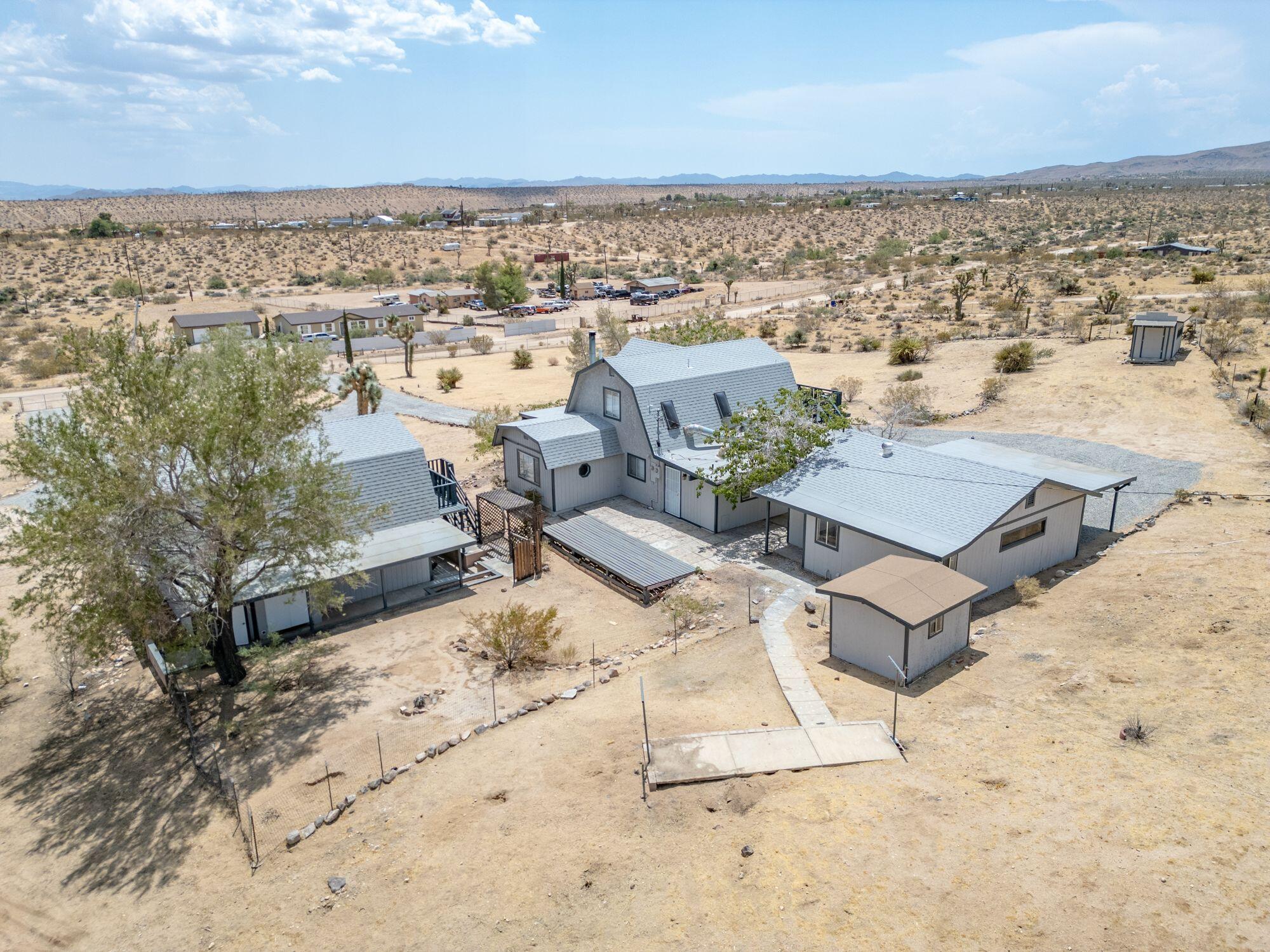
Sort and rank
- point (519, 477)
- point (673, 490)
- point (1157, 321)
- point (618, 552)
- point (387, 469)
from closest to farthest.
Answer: point (387, 469) < point (618, 552) < point (673, 490) < point (519, 477) < point (1157, 321)

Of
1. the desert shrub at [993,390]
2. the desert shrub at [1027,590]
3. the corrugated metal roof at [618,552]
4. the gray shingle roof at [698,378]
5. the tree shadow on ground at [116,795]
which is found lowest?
the tree shadow on ground at [116,795]

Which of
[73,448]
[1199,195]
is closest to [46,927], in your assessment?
[73,448]

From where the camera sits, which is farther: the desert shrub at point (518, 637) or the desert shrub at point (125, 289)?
the desert shrub at point (125, 289)

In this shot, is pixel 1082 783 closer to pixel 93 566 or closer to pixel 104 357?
pixel 93 566

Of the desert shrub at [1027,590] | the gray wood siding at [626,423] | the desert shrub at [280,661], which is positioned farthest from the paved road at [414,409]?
the desert shrub at [1027,590]

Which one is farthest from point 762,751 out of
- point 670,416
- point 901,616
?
point 670,416

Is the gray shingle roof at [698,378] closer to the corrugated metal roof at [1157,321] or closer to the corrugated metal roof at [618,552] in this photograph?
the corrugated metal roof at [618,552]

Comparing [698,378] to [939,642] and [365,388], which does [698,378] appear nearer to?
[939,642]
